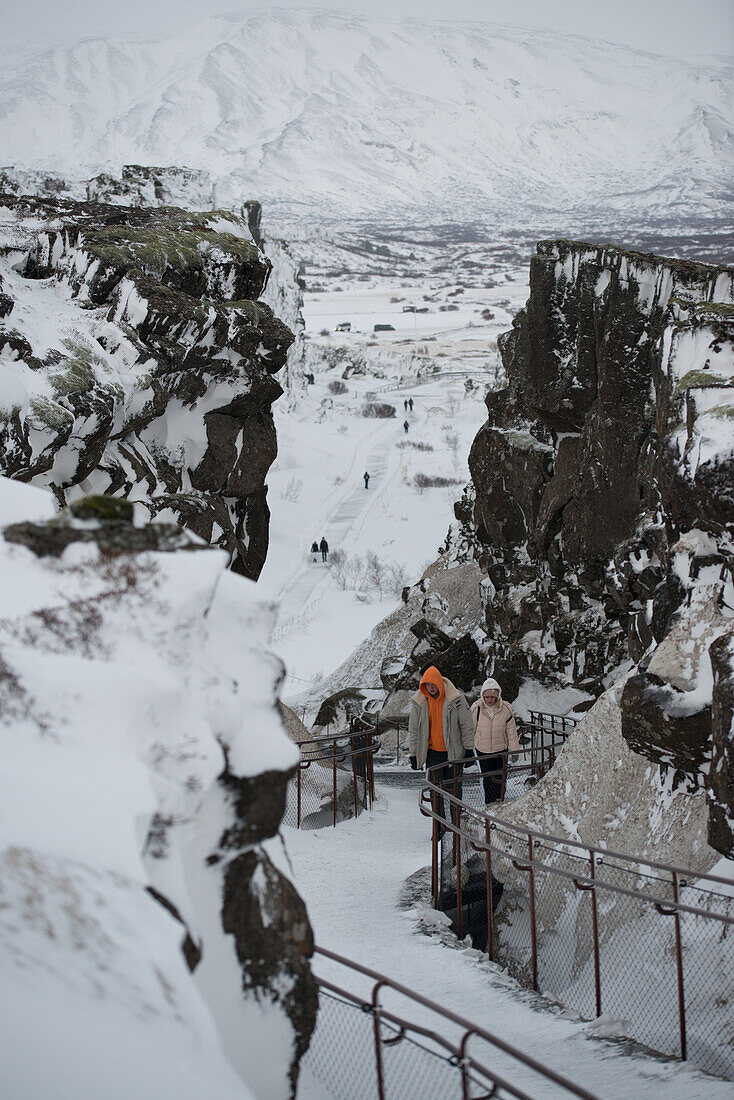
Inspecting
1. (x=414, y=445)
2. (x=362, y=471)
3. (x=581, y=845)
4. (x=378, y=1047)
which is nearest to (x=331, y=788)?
(x=581, y=845)

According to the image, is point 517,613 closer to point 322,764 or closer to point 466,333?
point 322,764

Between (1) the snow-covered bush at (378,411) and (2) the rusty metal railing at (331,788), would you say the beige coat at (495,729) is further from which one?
(1) the snow-covered bush at (378,411)

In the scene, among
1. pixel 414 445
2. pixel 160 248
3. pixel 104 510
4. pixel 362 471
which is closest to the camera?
pixel 104 510

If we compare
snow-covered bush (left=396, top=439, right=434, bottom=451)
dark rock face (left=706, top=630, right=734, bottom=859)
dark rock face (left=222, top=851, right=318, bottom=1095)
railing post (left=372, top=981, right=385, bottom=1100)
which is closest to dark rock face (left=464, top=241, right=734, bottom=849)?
dark rock face (left=706, top=630, right=734, bottom=859)

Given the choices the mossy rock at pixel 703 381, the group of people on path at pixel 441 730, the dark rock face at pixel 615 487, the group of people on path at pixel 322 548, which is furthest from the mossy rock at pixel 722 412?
the group of people on path at pixel 322 548

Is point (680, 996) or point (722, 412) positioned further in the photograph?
point (722, 412)

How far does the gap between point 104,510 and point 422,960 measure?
3.95 meters

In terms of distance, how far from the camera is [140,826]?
10.3 ft

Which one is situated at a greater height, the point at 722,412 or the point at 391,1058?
the point at 722,412

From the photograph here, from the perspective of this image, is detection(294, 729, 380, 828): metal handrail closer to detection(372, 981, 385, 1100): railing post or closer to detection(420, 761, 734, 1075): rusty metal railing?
detection(420, 761, 734, 1075): rusty metal railing

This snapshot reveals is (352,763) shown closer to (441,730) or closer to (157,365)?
(441,730)

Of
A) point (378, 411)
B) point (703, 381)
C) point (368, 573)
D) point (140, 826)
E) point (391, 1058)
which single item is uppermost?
point (703, 381)

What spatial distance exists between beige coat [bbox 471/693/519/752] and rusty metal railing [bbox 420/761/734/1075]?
102cm

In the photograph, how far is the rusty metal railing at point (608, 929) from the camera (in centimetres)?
535
